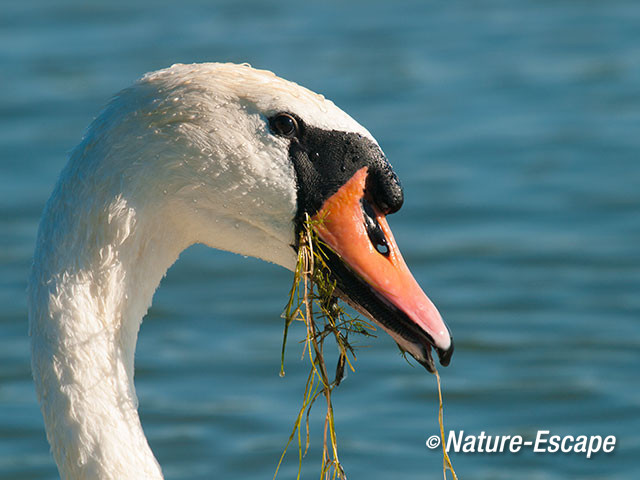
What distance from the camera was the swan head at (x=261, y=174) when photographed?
4508mm

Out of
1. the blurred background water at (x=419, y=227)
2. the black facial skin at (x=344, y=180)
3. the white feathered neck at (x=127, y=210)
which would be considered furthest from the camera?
the blurred background water at (x=419, y=227)

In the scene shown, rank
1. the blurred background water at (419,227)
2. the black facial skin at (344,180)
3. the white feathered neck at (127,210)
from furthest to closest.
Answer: the blurred background water at (419,227)
the black facial skin at (344,180)
the white feathered neck at (127,210)

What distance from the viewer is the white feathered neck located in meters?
4.50

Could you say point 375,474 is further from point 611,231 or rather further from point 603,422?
point 611,231

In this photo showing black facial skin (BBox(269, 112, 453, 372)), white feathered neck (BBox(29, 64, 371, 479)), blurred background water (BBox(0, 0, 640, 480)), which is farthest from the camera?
blurred background water (BBox(0, 0, 640, 480))

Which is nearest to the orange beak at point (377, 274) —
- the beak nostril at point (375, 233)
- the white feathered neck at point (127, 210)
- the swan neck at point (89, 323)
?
the beak nostril at point (375, 233)

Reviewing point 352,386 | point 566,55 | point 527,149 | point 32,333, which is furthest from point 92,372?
point 566,55

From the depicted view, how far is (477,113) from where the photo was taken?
40.2 ft

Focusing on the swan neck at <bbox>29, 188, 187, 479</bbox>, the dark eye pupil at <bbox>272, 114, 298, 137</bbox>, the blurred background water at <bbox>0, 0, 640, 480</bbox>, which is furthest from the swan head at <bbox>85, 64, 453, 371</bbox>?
the blurred background water at <bbox>0, 0, 640, 480</bbox>

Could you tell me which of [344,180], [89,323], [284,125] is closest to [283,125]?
[284,125]

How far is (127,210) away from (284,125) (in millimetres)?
622

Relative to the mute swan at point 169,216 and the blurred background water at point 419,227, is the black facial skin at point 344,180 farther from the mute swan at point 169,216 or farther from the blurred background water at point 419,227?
the blurred background water at point 419,227

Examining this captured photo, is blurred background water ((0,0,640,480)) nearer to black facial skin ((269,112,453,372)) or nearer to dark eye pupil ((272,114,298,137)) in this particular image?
black facial skin ((269,112,453,372))

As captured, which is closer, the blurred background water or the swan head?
the swan head
